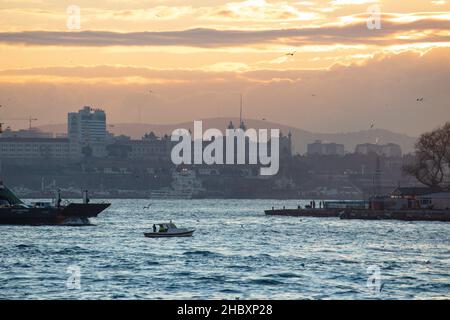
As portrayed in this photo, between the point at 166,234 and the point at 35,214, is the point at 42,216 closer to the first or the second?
the point at 35,214

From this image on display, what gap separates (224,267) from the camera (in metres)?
38.6

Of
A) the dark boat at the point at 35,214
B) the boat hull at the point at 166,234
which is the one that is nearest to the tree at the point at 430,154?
the dark boat at the point at 35,214

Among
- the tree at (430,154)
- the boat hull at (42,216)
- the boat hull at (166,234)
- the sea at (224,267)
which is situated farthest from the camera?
the tree at (430,154)

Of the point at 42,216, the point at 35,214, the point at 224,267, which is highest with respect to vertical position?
the point at 35,214

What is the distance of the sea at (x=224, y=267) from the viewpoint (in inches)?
1135

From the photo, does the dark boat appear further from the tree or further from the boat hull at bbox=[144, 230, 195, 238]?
the tree

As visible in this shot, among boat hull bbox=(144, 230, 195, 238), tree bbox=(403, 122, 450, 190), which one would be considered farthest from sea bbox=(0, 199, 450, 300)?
tree bbox=(403, 122, 450, 190)

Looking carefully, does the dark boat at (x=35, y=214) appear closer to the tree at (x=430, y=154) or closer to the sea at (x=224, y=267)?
the sea at (x=224, y=267)

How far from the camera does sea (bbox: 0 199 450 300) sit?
94.6 feet

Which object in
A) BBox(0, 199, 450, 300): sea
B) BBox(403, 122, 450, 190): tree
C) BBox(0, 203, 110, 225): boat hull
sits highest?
BBox(403, 122, 450, 190): tree

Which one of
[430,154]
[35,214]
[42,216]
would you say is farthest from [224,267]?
[430,154]

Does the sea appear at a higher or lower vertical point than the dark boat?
lower
